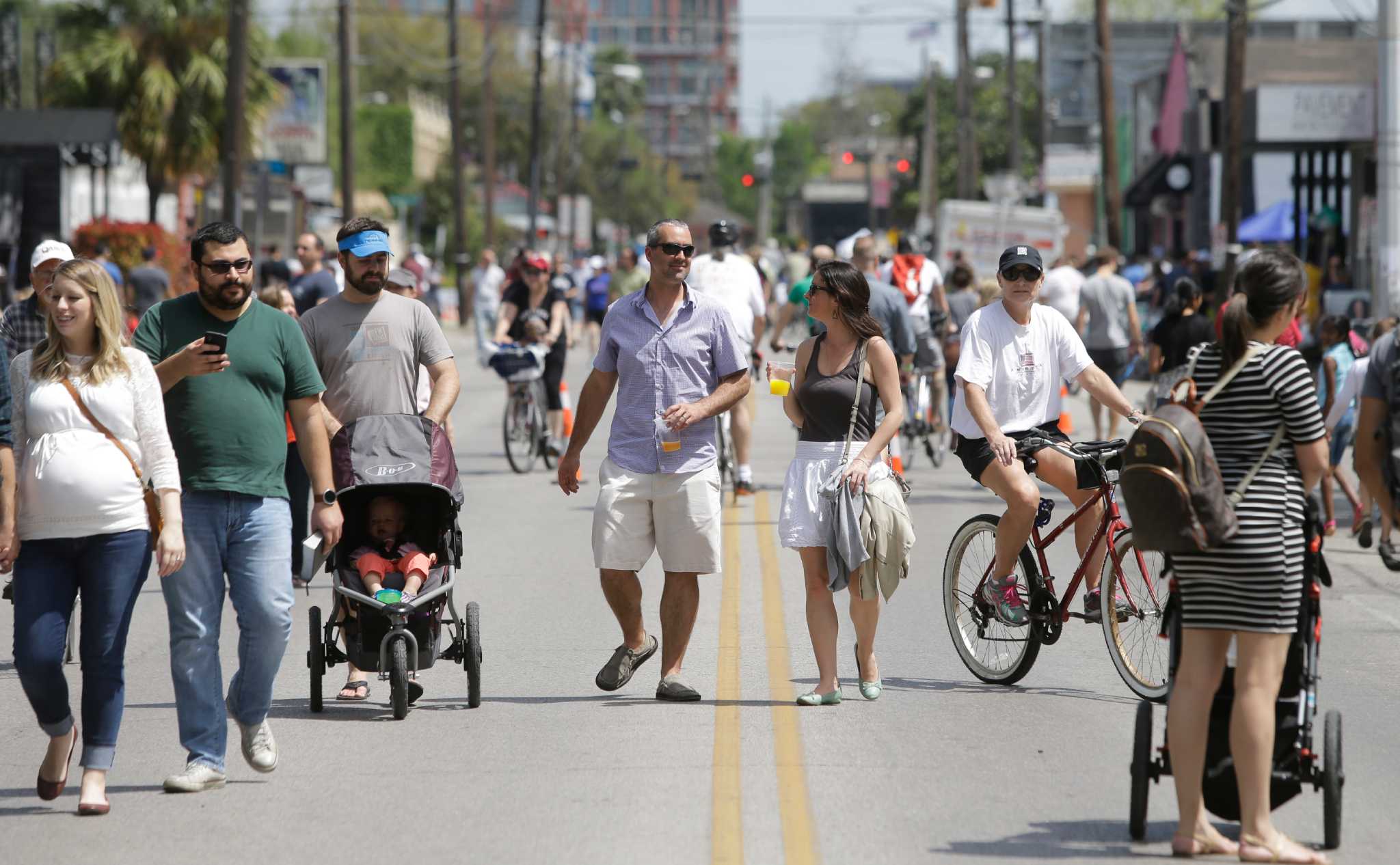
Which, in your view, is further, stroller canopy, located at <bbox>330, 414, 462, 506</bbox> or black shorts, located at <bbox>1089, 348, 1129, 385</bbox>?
black shorts, located at <bbox>1089, 348, 1129, 385</bbox>

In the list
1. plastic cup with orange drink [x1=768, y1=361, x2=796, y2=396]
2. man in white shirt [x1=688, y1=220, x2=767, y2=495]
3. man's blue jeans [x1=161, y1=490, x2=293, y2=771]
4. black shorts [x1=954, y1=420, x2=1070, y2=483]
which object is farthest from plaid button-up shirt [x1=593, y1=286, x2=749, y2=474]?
man in white shirt [x1=688, y1=220, x2=767, y2=495]

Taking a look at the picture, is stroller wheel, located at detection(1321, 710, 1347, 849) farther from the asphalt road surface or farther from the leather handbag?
the leather handbag

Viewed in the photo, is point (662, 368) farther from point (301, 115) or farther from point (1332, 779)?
point (301, 115)

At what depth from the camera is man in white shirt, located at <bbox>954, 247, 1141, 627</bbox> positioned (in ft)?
28.6

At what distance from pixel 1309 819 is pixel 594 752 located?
2.57m

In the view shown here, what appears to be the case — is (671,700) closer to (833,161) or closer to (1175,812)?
(1175,812)

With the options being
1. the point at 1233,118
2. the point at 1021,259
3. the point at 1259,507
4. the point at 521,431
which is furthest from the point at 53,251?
the point at 1233,118

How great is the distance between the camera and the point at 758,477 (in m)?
17.8

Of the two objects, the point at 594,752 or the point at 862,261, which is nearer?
the point at 594,752

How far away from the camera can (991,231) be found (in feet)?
125

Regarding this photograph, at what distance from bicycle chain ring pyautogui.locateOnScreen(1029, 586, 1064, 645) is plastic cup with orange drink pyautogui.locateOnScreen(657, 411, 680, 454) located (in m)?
1.68

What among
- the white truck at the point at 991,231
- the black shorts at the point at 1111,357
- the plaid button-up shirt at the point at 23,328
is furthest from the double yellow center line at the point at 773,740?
the white truck at the point at 991,231

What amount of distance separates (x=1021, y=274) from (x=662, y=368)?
5.72ft

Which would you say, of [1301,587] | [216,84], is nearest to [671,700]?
[1301,587]
